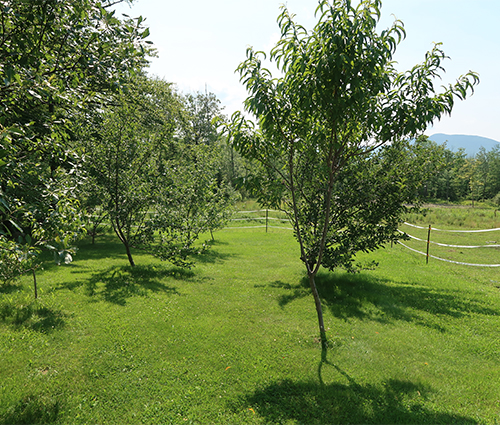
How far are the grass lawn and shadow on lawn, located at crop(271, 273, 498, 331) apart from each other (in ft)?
0.20

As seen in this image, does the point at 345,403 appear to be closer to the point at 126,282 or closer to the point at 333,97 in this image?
the point at 333,97

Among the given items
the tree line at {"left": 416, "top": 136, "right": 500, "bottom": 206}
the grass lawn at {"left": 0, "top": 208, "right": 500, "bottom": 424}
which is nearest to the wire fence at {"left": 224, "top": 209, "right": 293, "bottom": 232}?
the grass lawn at {"left": 0, "top": 208, "right": 500, "bottom": 424}

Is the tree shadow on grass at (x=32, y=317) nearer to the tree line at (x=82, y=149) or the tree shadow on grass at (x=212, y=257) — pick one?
the tree line at (x=82, y=149)

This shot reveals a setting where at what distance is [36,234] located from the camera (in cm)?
381

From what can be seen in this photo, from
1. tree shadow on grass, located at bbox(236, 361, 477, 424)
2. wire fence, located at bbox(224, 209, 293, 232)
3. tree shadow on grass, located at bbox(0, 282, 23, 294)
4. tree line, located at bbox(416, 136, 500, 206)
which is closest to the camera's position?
tree shadow on grass, located at bbox(236, 361, 477, 424)

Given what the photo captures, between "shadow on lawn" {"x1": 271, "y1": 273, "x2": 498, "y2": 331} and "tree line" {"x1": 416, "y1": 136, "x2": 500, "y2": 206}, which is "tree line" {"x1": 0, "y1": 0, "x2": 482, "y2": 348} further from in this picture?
"tree line" {"x1": 416, "y1": 136, "x2": 500, "y2": 206}

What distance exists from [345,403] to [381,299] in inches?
206

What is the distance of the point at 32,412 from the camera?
4488 millimetres

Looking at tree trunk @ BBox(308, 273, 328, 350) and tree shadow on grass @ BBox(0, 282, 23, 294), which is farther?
tree shadow on grass @ BBox(0, 282, 23, 294)

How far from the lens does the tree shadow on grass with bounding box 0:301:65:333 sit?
6.79 m

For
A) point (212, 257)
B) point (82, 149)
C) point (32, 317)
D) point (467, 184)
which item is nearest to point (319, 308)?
point (82, 149)

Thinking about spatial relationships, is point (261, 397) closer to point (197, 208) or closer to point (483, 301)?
point (483, 301)

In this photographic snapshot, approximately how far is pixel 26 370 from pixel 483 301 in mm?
12379

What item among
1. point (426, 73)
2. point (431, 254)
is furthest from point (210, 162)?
point (431, 254)
